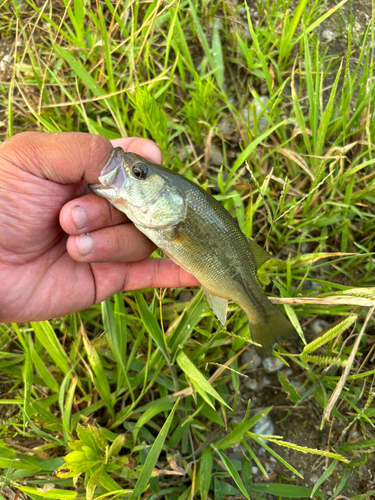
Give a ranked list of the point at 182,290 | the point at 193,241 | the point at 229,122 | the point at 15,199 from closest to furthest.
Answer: the point at 15,199 < the point at 193,241 < the point at 182,290 < the point at 229,122

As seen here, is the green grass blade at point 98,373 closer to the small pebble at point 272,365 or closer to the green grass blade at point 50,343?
the green grass blade at point 50,343

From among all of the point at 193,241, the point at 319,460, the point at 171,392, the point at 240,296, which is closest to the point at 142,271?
the point at 193,241

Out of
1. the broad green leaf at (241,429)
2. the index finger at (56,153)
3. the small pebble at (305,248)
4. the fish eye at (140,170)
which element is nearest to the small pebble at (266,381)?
the broad green leaf at (241,429)

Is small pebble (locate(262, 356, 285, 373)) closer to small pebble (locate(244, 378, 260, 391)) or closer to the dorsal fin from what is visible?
small pebble (locate(244, 378, 260, 391))

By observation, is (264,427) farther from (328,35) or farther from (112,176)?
(328,35)

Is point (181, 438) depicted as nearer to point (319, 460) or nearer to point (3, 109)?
point (319, 460)

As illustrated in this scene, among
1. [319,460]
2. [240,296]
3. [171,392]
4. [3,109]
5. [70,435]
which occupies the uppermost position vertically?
[3,109]
